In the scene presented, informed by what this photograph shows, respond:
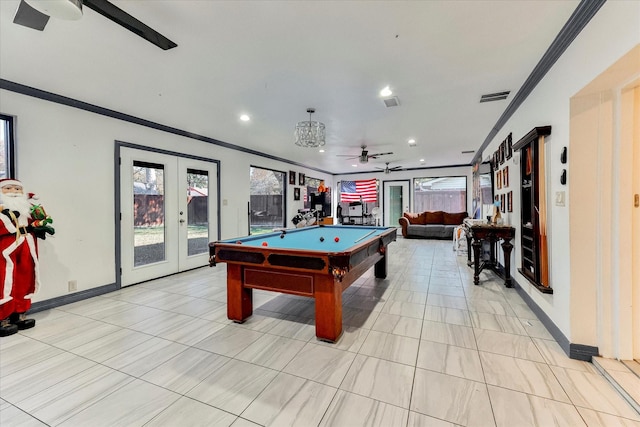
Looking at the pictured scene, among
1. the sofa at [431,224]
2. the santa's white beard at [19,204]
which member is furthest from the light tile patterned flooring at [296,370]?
the sofa at [431,224]

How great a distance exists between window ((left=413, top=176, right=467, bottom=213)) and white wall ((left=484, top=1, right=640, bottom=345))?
7525mm

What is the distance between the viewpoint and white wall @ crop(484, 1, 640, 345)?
1532 mm

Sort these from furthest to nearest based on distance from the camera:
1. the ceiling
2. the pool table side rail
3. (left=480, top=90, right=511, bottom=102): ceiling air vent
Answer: (left=480, top=90, right=511, bottom=102): ceiling air vent < the pool table side rail < the ceiling

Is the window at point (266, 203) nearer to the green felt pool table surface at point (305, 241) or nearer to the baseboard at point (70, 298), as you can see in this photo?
the green felt pool table surface at point (305, 241)

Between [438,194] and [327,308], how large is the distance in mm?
9425

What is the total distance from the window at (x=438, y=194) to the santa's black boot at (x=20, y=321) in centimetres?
1001

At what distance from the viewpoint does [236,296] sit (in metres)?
2.69

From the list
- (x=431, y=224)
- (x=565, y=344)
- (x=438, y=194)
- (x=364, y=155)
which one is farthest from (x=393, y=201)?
(x=565, y=344)

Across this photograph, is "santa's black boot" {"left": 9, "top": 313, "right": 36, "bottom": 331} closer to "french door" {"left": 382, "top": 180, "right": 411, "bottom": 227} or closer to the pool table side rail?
the pool table side rail

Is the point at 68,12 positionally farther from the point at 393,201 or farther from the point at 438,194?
the point at 438,194

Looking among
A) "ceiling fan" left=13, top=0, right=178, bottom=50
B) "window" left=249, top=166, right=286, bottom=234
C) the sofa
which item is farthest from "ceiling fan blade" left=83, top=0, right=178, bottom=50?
the sofa

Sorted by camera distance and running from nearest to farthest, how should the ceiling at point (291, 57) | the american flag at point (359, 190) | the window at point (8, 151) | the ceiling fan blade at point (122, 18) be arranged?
the ceiling fan blade at point (122, 18) → the ceiling at point (291, 57) → the window at point (8, 151) → the american flag at point (359, 190)

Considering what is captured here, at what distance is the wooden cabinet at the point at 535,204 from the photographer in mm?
2451

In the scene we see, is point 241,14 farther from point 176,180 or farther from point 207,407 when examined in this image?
point 176,180
